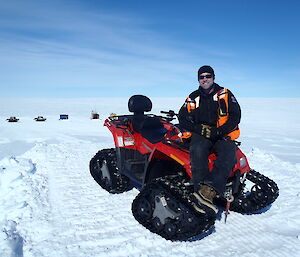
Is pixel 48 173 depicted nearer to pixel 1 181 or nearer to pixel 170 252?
pixel 1 181

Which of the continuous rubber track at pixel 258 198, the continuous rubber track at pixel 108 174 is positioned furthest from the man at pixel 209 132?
the continuous rubber track at pixel 108 174

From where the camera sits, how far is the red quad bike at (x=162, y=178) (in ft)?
10.5

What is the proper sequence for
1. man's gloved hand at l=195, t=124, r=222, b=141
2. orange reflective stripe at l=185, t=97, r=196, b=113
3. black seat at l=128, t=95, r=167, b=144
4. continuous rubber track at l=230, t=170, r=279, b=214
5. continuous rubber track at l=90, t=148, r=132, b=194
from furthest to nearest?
1. continuous rubber track at l=90, t=148, r=132, b=194
2. black seat at l=128, t=95, r=167, b=144
3. continuous rubber track at l=230, t=170, r=279, b=214
4. orange reflective stripe at l=185, t=97, r=196, b=113
5. man's gloved hand at l=195, t=124, r=222, b=141

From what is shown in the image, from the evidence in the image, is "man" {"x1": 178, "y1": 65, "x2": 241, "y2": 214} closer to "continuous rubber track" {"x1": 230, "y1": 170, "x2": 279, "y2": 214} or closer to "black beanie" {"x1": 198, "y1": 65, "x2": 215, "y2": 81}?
"black beanie" {"x1": 198, "y1": 65, "x2": 215, "y2": 81}

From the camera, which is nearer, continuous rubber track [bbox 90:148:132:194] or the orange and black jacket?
the orange and black jacket

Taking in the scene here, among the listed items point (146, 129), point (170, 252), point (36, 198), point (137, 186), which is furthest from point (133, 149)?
point (170, 252)

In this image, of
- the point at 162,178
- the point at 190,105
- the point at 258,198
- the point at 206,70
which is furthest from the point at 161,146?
the point at 258,198

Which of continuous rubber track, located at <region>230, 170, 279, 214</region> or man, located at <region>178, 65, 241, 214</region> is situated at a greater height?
man, located at <region>178, 65, 241, 214</region>

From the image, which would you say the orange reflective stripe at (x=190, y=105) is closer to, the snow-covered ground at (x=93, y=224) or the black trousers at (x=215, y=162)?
the black trousers at (x=215, y=162)

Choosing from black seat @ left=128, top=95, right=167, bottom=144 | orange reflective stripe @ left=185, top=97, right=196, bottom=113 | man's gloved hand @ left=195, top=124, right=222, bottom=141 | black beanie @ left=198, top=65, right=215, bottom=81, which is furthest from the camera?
black seat @ left=128, top=95, right=167, bottom=144

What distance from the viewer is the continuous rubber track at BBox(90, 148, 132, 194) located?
15.9ft

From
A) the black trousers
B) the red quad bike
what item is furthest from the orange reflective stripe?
the black trousers

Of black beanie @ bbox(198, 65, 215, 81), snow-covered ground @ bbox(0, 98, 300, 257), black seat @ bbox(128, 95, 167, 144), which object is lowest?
snow-covered ground @ bbox(0, 98, 300, 257)

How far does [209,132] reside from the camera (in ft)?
10.9
